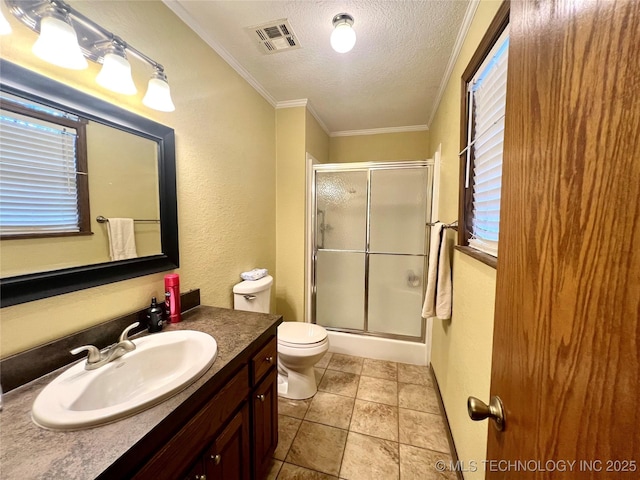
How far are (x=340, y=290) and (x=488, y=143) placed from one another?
1931 millimetres

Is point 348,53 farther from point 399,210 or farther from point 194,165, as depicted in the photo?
point 399,210

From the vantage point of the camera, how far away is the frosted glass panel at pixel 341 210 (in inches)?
99.6

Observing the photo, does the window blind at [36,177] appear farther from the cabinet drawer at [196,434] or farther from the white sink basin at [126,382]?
the cabinet drawer at [196,434]

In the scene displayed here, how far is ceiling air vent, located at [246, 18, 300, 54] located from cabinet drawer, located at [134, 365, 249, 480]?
1767 millimetres

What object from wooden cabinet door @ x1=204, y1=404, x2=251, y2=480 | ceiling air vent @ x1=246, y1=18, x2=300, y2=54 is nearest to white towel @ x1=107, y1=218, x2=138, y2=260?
wooden cabinet door @ x1=204, y1=404, x2=251, y2=480

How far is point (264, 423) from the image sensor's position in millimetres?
1160

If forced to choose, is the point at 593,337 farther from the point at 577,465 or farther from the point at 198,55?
the point at 198,55

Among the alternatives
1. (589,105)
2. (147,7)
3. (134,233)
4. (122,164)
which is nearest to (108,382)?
(134,233)

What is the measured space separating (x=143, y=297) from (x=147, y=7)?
133 centimetres

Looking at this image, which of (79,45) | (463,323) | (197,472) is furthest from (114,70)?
(463,323)

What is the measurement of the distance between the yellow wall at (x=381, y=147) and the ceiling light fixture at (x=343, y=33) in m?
1.77

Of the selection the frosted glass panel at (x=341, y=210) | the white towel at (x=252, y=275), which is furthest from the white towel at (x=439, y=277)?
the white towel at (x=252, y=275)

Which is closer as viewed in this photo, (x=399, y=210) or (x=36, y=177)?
(x=36, y=177)

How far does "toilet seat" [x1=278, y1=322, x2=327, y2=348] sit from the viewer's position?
66.9 inches
